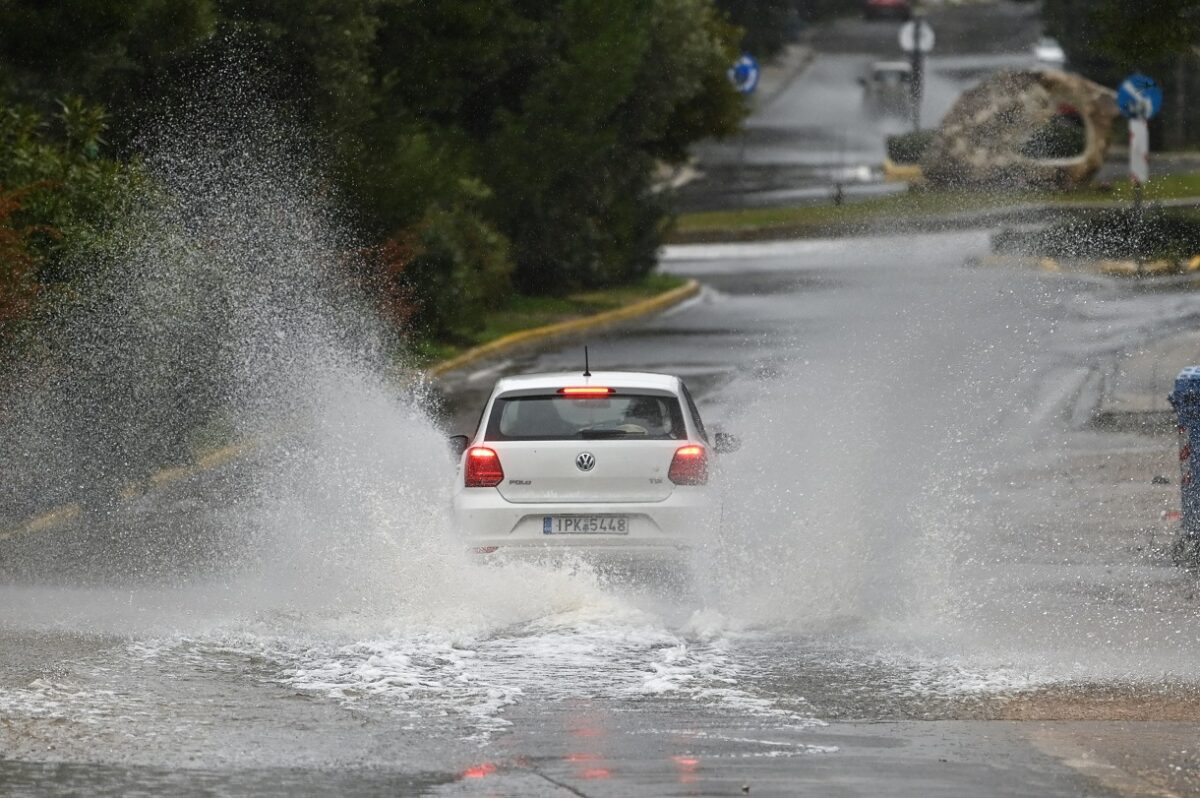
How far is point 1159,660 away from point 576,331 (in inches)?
871

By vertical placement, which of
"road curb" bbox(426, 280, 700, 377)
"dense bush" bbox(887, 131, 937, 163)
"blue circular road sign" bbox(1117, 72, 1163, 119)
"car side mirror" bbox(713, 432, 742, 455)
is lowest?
"road curb" bbox(426, 280, 700, 377)

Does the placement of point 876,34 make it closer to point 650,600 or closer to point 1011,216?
point 1011,216

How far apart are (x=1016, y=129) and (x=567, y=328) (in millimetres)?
17977

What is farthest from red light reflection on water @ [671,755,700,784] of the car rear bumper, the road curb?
the road curb

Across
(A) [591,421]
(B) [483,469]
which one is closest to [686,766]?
(B) [483,469]

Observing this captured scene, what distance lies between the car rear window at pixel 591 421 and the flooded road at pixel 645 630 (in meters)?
0.72

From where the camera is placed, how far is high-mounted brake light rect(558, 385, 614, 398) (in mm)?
12984

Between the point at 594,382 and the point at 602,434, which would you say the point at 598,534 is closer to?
the point at 602,434

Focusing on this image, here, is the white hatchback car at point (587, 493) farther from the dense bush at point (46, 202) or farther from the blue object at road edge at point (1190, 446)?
the dense bush at point (46, 202)

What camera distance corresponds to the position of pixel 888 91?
2589 inches

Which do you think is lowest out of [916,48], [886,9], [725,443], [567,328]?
[567,328]

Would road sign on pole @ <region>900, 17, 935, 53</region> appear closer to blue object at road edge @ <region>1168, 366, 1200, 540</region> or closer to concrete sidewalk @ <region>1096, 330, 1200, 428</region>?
concrete sidewalk @ <region>1096, 330, 1200, 428</region>

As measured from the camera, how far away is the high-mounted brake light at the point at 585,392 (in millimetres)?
12984

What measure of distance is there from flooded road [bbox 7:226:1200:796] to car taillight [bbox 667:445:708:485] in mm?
423
